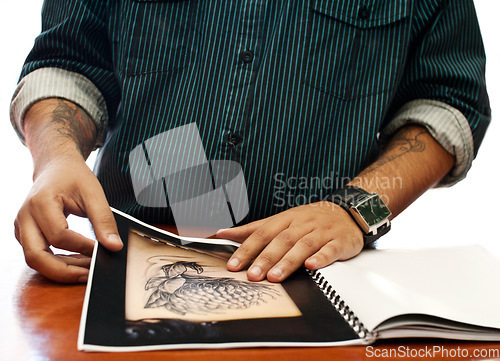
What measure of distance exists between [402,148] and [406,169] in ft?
0.20

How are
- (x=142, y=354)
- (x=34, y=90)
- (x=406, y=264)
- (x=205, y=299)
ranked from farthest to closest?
(x=34, y=90) → (x=406, y=264) → (x=205, y=299) → (x=142, y=354)

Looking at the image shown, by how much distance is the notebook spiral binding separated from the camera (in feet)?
1.63

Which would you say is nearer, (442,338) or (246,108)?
Result: (442,338)

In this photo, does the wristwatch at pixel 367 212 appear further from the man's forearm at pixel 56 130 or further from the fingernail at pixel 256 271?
the man's forearm at pixel 56 130

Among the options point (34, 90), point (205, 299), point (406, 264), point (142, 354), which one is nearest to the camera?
point (142, 354)

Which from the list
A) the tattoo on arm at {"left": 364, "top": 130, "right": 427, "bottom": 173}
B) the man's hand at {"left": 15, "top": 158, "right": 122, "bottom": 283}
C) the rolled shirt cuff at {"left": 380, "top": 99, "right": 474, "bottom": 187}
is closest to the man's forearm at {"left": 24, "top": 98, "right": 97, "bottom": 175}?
the man's hand at {"left": 15, "top": 158, "right": 122, "bottom": 283}

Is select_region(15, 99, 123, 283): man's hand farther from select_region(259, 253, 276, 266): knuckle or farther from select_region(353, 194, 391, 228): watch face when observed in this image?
select_region(353, 194, 391, 228): watch face

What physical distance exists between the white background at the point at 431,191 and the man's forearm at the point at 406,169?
0.11 m

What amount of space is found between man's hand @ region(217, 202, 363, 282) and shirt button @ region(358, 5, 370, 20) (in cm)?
45

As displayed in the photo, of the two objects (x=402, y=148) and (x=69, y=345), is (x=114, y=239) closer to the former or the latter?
(x=69, y=345)

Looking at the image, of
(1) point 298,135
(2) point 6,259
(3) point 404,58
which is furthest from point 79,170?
(3) point 404,58

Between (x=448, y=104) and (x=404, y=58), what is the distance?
14 cm

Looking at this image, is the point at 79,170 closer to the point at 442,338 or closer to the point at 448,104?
the point at 442,338

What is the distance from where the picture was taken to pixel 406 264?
0.68 m
